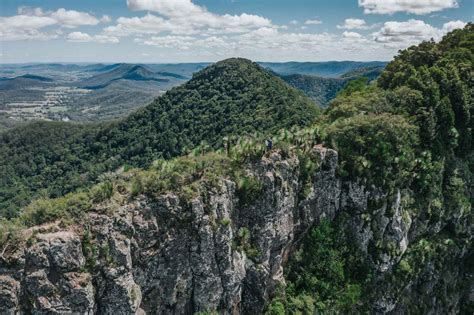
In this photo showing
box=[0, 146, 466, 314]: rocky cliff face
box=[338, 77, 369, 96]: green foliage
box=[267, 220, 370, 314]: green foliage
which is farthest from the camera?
box=[338, 77, 369, 96]: green foliage

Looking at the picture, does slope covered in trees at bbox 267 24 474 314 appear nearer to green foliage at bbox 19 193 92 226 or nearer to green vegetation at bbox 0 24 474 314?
green vegetation at bbox 0 24 474 314

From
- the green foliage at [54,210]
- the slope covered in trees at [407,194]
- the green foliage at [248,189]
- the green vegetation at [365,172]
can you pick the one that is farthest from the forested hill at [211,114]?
the green foliage at [54,210]

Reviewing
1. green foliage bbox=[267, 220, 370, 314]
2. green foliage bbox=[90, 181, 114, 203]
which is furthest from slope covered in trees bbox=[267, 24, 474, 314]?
green foliage bbox=[90, 181, 114, 203]

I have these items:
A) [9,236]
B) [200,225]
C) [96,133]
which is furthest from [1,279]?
[96,133]

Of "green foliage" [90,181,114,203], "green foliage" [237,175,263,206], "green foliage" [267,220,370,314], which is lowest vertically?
"green foliage" [267,220,370,314]

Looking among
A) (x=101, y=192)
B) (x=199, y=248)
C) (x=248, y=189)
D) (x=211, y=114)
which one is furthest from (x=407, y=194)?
(x=211, y=114)

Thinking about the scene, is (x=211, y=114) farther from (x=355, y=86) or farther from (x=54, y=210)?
(x=54, y=210)
